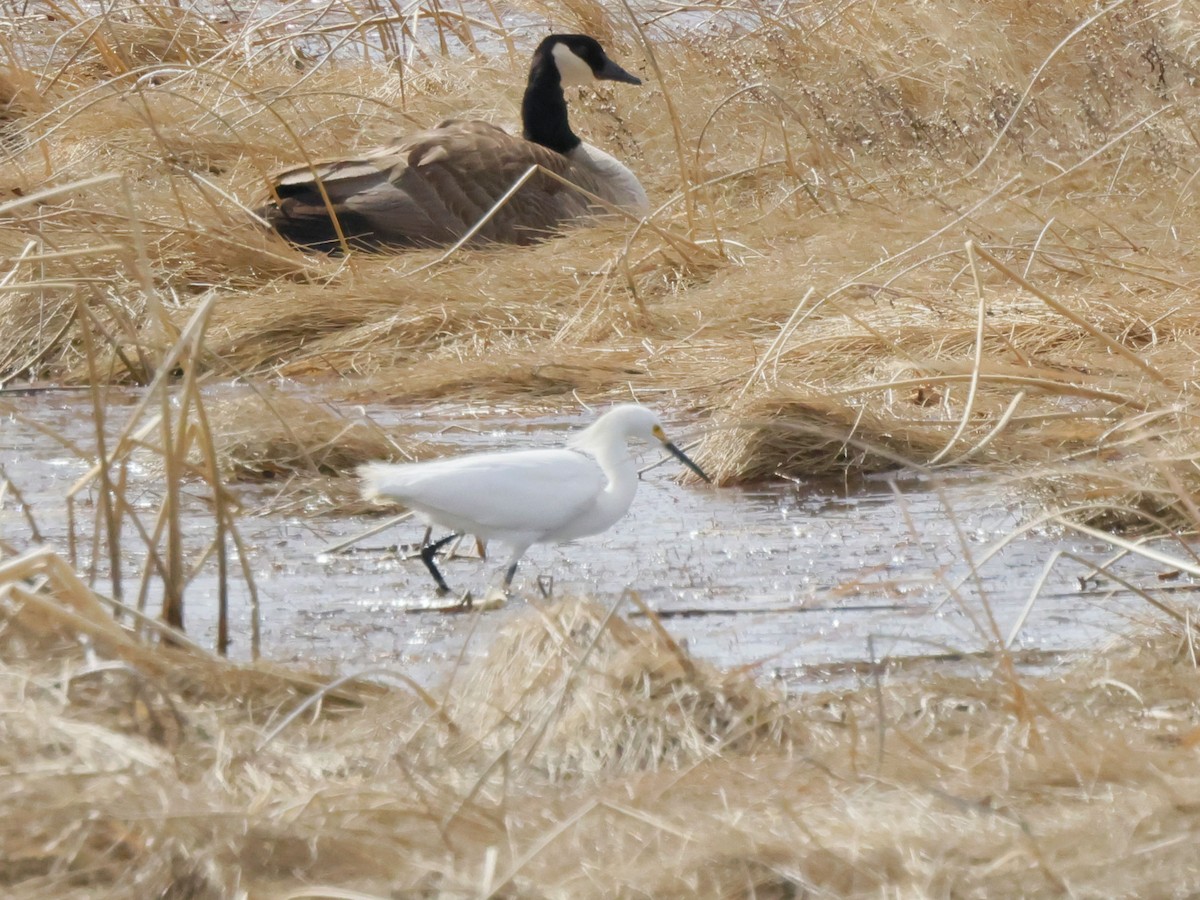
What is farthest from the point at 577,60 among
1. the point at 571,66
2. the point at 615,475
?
the point at 615,475

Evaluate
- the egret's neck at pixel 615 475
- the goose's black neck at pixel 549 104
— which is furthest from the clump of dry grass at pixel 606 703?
the goose's black neck at pixel 549 104

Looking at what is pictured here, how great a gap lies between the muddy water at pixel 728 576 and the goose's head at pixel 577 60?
4.63 m

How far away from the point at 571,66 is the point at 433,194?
6.50 ft

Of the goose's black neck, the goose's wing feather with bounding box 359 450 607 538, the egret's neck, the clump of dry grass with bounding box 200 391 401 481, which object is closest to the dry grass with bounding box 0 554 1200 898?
the goose's wing feather with bounding box 359 450 607 538

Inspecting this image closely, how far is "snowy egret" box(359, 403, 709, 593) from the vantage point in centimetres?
414

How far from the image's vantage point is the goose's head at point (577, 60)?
32.2ft

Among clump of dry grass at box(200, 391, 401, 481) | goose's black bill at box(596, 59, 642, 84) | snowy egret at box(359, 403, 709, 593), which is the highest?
goose's black bill at box(596, 59, 642, 84)

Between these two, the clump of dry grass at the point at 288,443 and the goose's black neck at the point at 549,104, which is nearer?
the clump of dry grass at the point at 288,443

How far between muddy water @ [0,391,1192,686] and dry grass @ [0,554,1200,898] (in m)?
0.29

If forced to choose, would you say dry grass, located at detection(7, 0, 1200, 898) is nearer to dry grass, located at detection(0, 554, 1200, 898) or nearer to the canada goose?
dry grass, located at detection(0, 554, 1200, 898)

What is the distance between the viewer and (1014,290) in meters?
6.73

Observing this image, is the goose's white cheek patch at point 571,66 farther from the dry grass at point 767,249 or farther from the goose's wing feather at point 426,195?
the goose's wing feather at point 426,195

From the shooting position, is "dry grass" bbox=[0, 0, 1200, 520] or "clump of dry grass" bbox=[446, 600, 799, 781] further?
"dry grass" bbox=[0, 0, 1200, 520]

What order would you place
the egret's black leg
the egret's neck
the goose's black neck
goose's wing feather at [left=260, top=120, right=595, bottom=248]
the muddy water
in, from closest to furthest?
the muddy water, the egret's black leg, the egret's neck, goose's wing feather at [left=260, top=120, right=595, bottom=248], the goose's black neck
